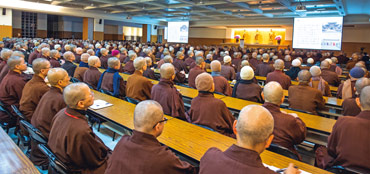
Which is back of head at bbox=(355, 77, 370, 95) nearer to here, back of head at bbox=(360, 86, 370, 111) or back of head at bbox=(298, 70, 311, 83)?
back of head at bbox=(298, 70, 311, 83)

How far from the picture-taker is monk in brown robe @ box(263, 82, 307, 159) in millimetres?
2604

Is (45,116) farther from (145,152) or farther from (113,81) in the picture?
(113,81)

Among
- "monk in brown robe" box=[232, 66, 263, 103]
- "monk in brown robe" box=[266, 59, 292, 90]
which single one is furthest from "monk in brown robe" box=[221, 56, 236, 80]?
"monk in brown robe" box=[232, 66, 263, 103]

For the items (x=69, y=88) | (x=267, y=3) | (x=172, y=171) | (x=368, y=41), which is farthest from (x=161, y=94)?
(x=368, y=41)

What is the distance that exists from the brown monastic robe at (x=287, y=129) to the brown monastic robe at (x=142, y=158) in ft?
4.30

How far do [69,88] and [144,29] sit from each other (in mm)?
26318

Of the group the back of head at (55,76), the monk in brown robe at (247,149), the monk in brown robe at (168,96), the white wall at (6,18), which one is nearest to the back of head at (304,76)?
the monk in brown robe at (168,96)

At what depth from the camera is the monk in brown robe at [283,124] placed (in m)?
2.60

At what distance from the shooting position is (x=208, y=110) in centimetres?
310

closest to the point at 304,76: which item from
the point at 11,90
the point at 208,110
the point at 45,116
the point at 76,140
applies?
the point at 208,110

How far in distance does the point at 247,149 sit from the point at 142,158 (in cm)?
64

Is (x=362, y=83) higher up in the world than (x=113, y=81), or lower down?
higher up

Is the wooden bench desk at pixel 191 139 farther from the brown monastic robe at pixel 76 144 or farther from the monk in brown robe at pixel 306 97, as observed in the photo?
the monk in brown robe at pixel 306 97

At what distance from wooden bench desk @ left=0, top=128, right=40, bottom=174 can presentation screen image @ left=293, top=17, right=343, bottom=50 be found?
13.3 m
